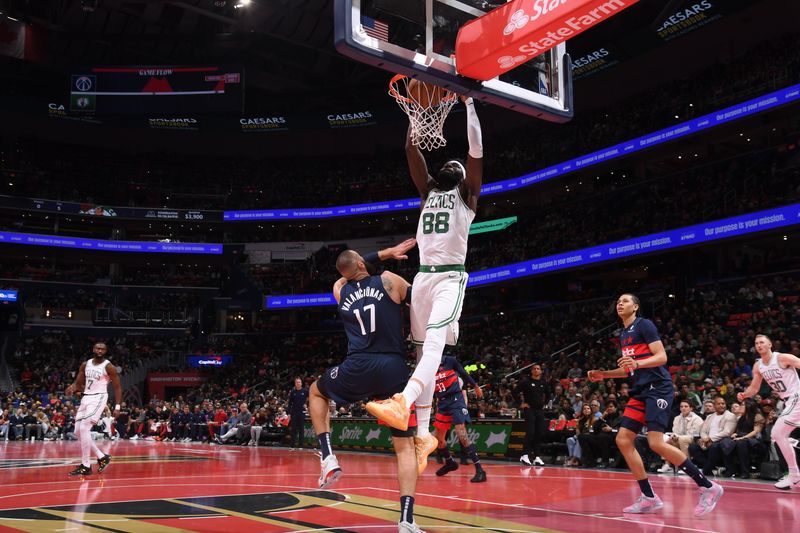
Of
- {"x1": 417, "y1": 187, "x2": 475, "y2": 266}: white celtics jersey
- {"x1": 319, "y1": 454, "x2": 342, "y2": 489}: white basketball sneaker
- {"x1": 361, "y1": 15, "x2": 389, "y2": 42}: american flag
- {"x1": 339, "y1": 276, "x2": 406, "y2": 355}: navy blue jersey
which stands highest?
{"x1": 361, "y1": 15, "x2": 389, "y2": 42}: american flag

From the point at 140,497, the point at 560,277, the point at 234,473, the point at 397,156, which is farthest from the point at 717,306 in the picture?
the point at 397,156

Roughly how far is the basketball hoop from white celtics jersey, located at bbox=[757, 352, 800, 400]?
19.1ft

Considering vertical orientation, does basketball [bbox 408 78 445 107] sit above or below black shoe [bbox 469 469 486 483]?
above

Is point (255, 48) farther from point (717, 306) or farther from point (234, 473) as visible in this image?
point (234, 473)

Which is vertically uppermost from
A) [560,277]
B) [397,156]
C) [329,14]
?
[329,14]

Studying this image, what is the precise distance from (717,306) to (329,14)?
20.8 m

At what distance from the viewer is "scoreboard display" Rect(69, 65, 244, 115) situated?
3528 centimetres

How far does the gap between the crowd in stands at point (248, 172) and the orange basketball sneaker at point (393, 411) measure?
2827 cm

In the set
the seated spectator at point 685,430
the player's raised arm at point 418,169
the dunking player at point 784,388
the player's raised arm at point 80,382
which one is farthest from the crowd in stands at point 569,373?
the player's raised arm at point 80,382

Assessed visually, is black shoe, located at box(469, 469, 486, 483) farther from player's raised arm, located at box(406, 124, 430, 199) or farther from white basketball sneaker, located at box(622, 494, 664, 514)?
player's raised arm, located at box(406, 124, 430, 199)

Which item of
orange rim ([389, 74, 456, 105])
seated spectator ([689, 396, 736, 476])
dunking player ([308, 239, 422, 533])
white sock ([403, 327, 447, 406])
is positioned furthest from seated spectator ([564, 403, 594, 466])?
dunking player ([308, 239, 422, 533])

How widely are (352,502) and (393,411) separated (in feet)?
9.10

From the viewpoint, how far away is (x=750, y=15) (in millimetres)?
29828

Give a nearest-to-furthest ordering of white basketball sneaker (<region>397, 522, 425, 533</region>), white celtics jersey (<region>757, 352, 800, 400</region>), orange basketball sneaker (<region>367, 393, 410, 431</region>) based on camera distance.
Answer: white basketball sneaker (<region>397, 522, 425, 533</region>) → orange basketball sneaker (<region>367, 393, 410, 431</region>) → white celtics jersey (<region>757, 352, 800, 400</region>)
